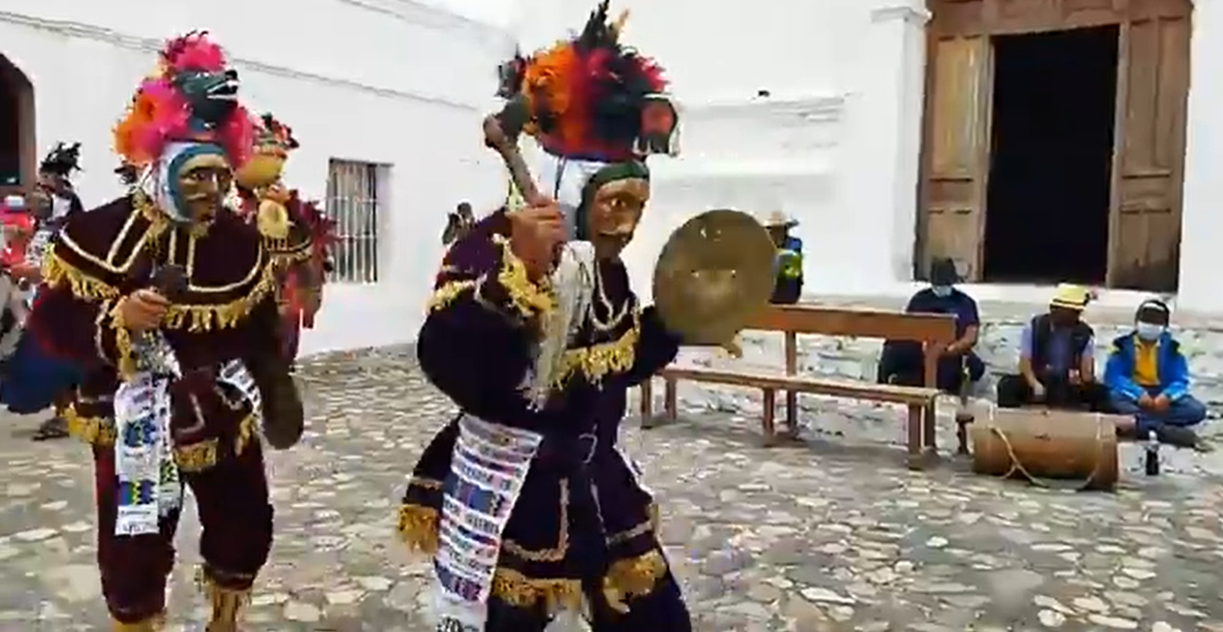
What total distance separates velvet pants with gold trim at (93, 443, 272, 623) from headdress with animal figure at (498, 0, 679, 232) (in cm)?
133

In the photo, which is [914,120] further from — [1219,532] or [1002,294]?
[1219,532]

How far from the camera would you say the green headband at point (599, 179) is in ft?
8.65

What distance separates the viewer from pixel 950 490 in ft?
Answer: 21.0

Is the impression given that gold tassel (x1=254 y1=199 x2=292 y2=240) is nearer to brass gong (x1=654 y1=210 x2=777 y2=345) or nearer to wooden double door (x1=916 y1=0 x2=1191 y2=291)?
brass gong (x1=654 y1=210 x2=777 y2=345)

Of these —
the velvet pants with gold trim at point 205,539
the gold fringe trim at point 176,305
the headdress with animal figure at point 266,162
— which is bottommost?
the velvet pants with gold trim at point 205,539

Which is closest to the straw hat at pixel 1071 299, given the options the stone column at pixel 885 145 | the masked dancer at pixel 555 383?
the stone column at pixel 885 145

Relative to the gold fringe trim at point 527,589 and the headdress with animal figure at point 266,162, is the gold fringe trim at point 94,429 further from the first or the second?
the headdress with animal figure at point 266,162

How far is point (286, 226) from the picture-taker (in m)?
5.12

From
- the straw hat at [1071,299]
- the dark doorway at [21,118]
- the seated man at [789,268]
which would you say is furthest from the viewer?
the seated man at [789,268]

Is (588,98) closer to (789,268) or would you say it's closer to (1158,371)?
(1158,371)

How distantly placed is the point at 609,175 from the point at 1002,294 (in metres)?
9.09

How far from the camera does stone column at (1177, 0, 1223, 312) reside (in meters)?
9.73

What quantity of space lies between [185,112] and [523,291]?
1.36 m

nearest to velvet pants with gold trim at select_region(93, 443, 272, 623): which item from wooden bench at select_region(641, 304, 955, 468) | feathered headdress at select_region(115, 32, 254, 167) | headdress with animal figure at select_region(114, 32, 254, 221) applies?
headdress with animal figure at select_region(114, 32, 254, 221)
